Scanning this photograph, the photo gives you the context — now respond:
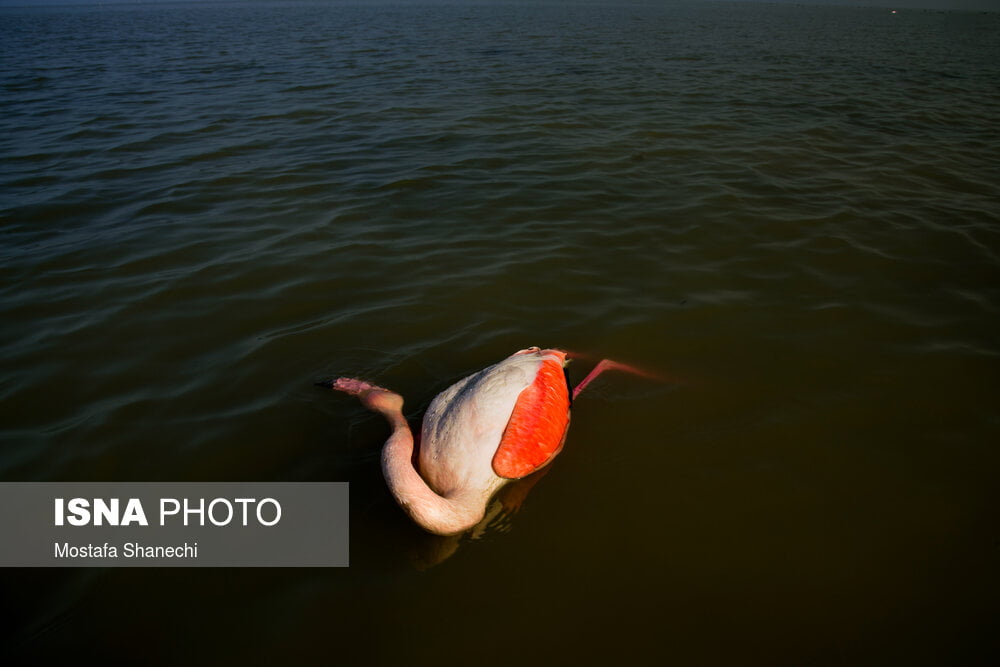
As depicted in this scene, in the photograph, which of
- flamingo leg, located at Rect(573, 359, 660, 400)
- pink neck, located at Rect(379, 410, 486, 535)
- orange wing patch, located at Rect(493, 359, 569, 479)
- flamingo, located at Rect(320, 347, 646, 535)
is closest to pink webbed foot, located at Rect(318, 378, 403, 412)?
flamingo, located at Rect(320, 347, 646, 535)

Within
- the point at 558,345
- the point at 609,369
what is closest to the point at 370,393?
the point at 558,345

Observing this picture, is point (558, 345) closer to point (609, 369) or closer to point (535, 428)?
point (609, 369)

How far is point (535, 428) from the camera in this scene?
9.52 ft

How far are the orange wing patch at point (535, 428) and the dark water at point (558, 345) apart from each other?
0.29 m

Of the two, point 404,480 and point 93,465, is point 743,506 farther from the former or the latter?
point 93,465

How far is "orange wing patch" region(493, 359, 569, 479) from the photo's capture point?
277 cm

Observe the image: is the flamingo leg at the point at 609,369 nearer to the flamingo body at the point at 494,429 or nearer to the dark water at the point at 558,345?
the dark water at the point at 558,345

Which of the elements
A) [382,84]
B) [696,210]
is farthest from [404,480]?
[382,84]

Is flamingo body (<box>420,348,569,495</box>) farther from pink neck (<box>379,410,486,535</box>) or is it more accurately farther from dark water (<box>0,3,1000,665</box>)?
dark water (<box>0,3,1000,665</box>)

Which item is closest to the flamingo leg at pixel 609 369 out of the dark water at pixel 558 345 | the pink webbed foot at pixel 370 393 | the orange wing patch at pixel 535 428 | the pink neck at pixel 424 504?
the dark water at pixel 558 345

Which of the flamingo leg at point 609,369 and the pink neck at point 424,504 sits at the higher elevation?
the flamingo leg at point 609,369

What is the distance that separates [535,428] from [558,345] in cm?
140

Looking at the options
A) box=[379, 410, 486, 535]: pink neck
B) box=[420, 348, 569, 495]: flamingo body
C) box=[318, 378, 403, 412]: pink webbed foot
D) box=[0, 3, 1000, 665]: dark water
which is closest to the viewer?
box=[0, 3, 1000, 665]: dark water

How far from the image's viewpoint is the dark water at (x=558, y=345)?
250 cm
